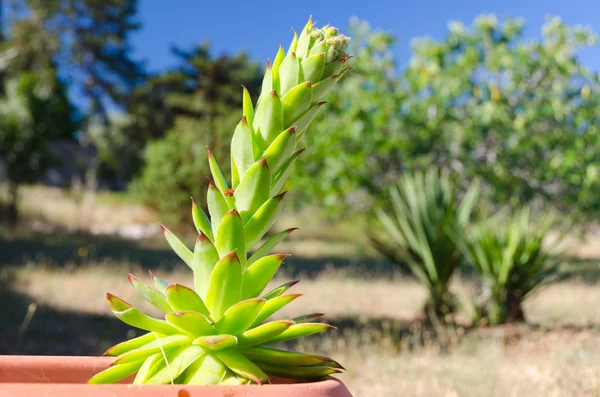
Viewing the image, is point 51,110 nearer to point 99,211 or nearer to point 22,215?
point 22,215

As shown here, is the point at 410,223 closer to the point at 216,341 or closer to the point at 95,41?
the point at 216,341

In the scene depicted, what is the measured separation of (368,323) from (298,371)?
4806 mm

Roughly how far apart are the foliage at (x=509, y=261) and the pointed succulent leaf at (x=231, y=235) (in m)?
4.10

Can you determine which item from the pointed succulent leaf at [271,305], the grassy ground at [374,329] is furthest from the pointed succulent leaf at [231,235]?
the grassy ground at [374,329]

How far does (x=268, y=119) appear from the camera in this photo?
3.65 ft

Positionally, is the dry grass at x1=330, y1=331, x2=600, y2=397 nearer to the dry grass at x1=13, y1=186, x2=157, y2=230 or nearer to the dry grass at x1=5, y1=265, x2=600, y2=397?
the dry grass at x1=5, y1=265, x2=600, y2=397

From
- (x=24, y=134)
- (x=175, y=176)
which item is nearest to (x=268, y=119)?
(x=24, y=134)

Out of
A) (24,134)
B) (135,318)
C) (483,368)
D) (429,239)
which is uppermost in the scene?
(24,134)

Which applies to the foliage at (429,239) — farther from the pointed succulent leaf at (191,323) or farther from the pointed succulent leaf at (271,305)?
the pointed succulent leaf at (191,323)

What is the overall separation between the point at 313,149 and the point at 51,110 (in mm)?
7834

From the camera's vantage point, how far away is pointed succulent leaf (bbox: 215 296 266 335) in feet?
3.36

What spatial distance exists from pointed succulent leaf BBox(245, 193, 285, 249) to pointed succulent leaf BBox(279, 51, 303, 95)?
0.68 feet

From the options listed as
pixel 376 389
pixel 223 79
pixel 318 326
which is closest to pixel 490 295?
pixel 376 389

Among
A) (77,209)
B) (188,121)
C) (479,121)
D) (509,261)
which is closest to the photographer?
(509,261)
